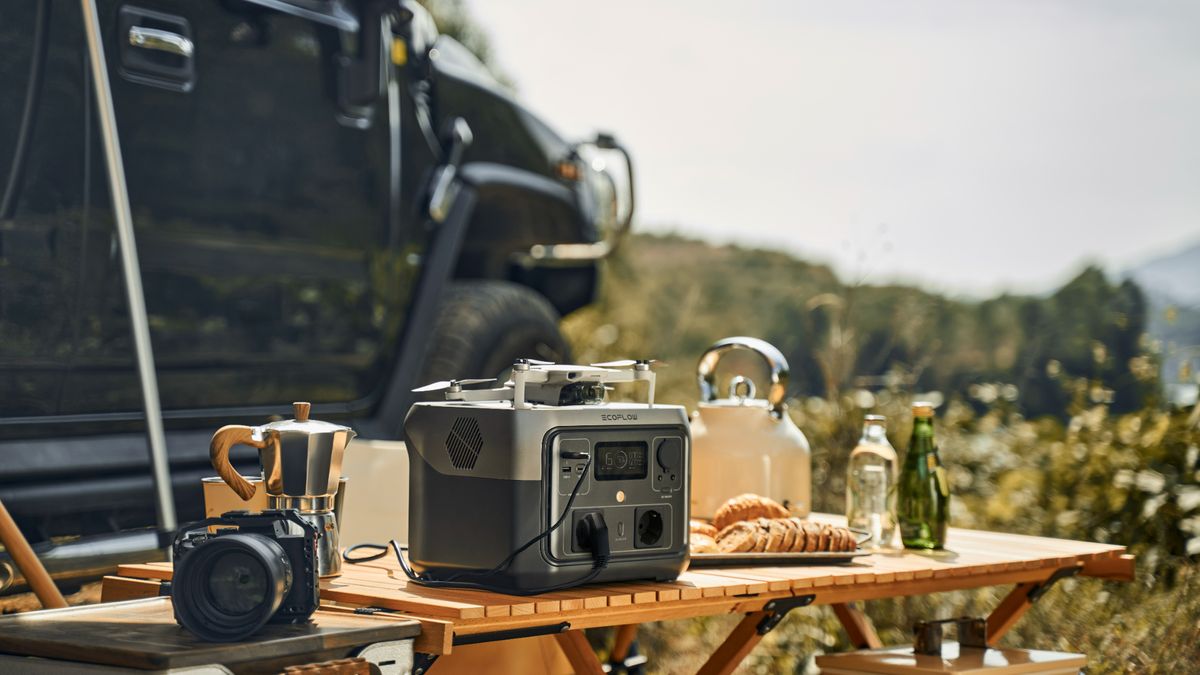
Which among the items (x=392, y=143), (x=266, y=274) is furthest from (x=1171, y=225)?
(x=266, y=274)

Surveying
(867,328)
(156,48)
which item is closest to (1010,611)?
(156,48)

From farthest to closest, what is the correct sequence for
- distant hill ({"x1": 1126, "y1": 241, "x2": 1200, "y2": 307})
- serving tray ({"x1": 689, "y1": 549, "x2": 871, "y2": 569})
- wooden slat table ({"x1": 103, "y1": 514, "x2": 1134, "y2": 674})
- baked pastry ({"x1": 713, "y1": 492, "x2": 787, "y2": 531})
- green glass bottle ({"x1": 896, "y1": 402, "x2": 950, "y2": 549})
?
distant hill ({"x1": 1126, "y1": 241, "x2": 1200, "y2": 307}) < green glass bottle ({"x1": 896, "y1": 402, "x2": 950, "y2": 549}) < baked pastry ({"x1": 713, "y1": 492, "x2": 787, "y2": 531}) < serving tray ({"x1": 689, "y1": 549, "x2": 871, "y2": 569}) < wooden slat table ({"x1": 103, "y1": 514, "x2": 1134, "y2": 674})

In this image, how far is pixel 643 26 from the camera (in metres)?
11.9

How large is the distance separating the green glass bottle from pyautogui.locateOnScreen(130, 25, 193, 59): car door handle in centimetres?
184

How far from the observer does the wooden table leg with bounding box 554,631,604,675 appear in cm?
219

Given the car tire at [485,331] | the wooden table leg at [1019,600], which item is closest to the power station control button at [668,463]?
the wooden table leg at [1019,600]

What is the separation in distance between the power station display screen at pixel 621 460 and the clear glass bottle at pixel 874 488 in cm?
82

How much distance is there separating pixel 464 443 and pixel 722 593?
0.47 meters

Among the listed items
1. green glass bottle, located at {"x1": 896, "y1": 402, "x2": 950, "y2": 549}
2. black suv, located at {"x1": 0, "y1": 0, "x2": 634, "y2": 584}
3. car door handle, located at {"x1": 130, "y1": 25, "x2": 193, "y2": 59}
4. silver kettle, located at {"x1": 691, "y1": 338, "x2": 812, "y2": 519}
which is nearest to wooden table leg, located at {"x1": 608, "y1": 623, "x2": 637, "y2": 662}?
silver kettle, located at {"x1": 691, "y1": 338, "x2": 812, "y2": 519}

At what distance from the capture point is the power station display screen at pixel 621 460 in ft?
6.56

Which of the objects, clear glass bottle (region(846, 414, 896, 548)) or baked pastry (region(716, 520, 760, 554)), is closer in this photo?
baked pastry (region(716, 520, 760, 554))

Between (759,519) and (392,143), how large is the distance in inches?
71.5

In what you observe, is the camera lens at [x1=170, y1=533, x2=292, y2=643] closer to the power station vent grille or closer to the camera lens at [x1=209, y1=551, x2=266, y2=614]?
the camera lens at [x1=209, y1=551, x2=266, y2=614]

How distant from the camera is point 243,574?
1.71m
